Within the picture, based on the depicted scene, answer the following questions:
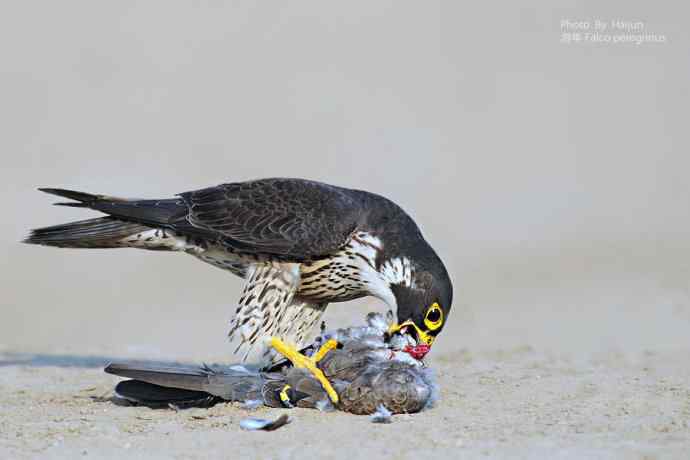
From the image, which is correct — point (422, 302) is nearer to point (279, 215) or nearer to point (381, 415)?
point (381, 415)

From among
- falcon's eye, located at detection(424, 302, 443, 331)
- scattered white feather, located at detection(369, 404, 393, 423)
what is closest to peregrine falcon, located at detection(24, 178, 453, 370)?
falcon's eye, located at detection(424, 302, 443, 331)

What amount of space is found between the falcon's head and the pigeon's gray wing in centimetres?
48

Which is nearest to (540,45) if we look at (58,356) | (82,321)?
(82,321)

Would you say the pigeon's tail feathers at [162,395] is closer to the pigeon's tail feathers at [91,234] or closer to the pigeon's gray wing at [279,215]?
the pigeon's gray wing at [279,215]

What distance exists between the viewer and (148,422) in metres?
6.14

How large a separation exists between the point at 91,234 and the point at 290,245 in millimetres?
1477

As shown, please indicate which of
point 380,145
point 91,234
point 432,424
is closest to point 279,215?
point 91,234

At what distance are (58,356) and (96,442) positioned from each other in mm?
3951

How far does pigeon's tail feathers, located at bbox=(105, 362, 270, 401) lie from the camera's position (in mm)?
6324

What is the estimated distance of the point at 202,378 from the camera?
6391 millimetres

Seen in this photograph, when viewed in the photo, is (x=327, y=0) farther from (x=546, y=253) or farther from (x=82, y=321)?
(x=82, y=321)

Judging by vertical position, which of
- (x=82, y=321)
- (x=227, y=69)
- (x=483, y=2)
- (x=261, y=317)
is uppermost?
(x=483, y=2)

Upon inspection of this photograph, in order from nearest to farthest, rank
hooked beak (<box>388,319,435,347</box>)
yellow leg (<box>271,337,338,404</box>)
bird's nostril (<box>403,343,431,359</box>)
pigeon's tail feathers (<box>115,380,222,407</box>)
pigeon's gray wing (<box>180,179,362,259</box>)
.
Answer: yellow leg (<box>271,337,338,404</box>) < pigeon's tail feathers (<box>115,380,222,407</box>) < bird's nostril (<box>403,343,431,359</box>) < hooked beak (<box>388,319,435,347</box>) < pigeon's gray wing (<box>180,179,362,259</box>)

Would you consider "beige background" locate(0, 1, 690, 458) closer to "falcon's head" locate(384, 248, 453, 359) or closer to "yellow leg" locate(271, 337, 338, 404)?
"falcon's head" locate(384, 248, 453, 359)
